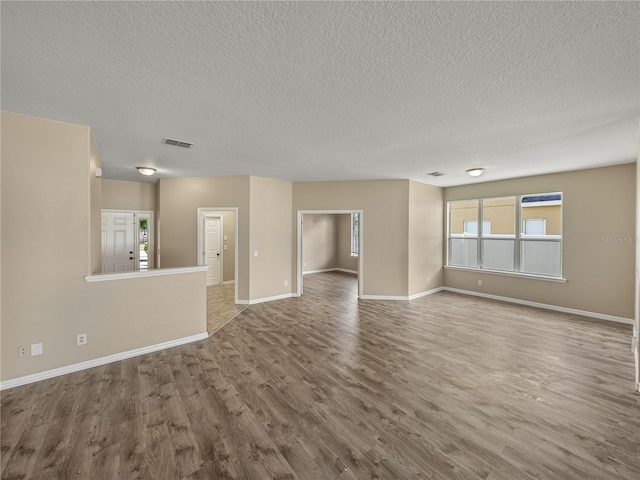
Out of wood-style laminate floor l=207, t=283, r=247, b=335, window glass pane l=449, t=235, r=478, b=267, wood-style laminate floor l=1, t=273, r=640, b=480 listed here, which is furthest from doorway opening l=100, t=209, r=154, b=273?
window glass pane l=449, t=235, r=478, b=267

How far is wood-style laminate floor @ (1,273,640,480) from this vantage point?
6.00ft

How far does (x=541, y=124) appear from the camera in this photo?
2.93 m

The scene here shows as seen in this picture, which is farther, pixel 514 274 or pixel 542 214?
pixel 514 274

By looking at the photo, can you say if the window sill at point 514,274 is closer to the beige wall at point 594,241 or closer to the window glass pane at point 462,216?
the beige wall at point 594,241

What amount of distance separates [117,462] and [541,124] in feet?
15.7

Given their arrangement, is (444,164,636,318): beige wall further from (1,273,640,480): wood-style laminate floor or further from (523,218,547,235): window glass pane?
(1,273,640,480): wood-style laminate floor

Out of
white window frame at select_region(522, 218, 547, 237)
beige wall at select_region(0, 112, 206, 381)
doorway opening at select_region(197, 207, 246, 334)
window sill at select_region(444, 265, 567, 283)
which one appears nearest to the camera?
beige wall at select_region(0, 112, 206, 381)

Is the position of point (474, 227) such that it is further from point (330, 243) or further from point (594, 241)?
point (330, 243)

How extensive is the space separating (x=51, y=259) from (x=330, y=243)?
8777 mm

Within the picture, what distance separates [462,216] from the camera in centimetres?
703

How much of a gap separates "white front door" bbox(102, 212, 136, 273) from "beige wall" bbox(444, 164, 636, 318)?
905cm

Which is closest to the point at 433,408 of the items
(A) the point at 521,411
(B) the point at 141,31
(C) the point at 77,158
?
(A) the point at 521,411

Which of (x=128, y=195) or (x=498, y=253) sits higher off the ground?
(x=128, y=195)

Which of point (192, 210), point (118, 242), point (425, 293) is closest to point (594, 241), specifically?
point (425, 293)
